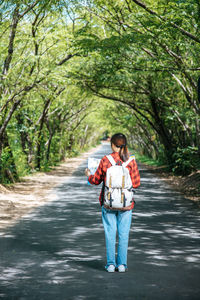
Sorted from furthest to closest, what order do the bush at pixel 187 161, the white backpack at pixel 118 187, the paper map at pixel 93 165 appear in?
the bush at pixel 187 161 → the paper map at pixel 93 165 → the white backpack at pixel 118 187

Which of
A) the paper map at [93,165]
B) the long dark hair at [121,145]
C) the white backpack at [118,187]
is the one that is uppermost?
the long dark hair at [121,145]

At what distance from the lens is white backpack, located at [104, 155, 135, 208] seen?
16.4 feet

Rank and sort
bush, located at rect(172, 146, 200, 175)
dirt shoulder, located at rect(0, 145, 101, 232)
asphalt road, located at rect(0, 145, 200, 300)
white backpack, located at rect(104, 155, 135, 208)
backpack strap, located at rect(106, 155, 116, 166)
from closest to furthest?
1. asphalt road, located at rect(0, 145, 200, 300)
2. white backpack, located at rect(104, 155, 135, 208)
3. backpack strap, located at rect(106, 155, 116, 166)
4. dirt shoulder, located at rect(0, 145, 101, 232)
5. bush, located at rect(172, 146, 200, 175)

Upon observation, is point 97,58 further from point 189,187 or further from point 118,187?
point 118,187

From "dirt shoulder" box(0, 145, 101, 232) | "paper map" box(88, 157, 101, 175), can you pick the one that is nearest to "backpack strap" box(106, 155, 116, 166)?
"paper map" box(88, 157, 101, 175)

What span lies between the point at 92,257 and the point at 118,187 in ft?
4.61

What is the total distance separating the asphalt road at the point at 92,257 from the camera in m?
4.40

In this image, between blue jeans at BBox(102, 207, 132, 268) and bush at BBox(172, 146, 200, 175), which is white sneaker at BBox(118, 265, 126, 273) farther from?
bush at BBox(172, 146, 200, 175)

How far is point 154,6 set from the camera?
1095 cm

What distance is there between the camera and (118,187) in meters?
5.02

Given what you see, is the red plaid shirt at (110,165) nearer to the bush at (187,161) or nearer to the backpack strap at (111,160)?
the backpack strap at (111,160)

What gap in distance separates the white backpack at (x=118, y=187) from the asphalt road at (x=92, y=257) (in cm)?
89

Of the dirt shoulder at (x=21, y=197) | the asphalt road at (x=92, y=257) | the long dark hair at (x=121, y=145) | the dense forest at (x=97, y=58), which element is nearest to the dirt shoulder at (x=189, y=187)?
the dense forest at (x=97, y=58)

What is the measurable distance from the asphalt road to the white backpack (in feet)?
2.91
